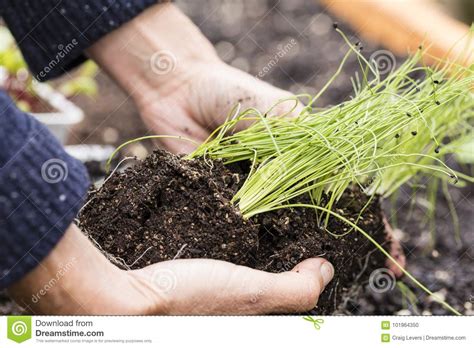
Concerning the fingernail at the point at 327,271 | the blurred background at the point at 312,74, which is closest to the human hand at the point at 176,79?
the blurred background at the point at 312,74

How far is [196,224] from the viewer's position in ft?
2.86

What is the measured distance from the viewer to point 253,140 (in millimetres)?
966

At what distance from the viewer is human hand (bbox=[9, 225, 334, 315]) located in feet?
2.52

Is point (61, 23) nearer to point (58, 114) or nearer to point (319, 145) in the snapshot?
point (58, 114)

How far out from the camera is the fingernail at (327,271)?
91 cm

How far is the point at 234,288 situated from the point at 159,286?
0.10 metres

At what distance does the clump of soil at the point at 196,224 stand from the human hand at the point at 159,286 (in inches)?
1.2

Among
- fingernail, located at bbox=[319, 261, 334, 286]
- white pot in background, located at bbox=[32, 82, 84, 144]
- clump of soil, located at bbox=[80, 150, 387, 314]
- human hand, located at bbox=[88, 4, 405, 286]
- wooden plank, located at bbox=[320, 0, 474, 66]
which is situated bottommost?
fingernail, located at bbox=[319, 261, 334, 286]

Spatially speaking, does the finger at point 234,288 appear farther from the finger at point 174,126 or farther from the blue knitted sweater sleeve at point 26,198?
the finger at point 174,126

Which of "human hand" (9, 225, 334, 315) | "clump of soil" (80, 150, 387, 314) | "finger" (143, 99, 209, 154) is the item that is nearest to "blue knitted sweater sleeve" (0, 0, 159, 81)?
"finger" (143, 99, 209, 154)

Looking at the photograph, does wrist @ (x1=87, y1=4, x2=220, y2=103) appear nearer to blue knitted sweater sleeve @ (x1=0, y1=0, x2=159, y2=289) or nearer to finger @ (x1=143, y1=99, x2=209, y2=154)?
finger @ (x1=143, y1=99, x2=209, y2=154)

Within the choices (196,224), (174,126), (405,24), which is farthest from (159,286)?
(405,24)

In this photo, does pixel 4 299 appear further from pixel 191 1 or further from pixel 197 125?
pixel 191 1

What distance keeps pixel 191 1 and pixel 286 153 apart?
0.67 meters
